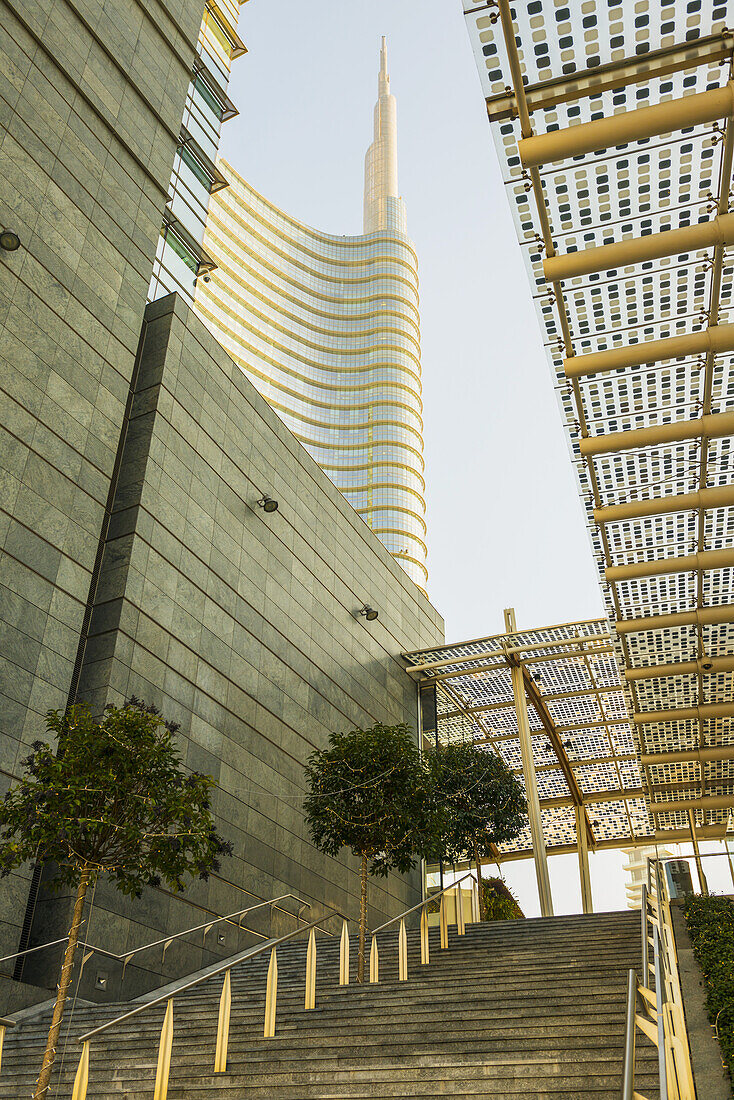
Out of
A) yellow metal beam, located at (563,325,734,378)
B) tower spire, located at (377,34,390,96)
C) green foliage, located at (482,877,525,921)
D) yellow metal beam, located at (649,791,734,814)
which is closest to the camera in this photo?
yellow metal beam, located at (563,325,734,378)

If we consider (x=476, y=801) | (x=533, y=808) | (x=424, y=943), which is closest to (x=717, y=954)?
(x=424, y=943)

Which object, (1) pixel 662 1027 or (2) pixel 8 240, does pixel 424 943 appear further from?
(2) pixel 8 240

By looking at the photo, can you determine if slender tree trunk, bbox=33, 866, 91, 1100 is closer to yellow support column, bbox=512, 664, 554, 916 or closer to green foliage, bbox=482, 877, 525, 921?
green foliage, bbox=482, 877, 525, 921

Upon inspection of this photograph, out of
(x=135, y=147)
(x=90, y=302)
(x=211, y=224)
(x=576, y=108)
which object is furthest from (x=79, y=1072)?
(x=211, y=224)

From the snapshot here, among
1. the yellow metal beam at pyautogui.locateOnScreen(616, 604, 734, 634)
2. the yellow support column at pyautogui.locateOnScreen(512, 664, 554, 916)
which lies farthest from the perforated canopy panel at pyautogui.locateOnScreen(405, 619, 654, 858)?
the yellow metal beam at pyautogui.locateOnScreen(616, 604, 734, 634)

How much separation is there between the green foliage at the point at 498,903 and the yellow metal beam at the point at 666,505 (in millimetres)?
9531

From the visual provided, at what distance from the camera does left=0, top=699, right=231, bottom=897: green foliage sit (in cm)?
823

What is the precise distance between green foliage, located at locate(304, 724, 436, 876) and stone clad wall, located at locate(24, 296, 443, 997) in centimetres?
300

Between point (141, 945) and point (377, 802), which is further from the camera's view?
point (377, 802)

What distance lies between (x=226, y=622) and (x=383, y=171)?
373 feet

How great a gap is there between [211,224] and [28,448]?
155ft

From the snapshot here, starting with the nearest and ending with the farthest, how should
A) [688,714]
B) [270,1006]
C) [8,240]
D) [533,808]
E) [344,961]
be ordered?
1. [270,1006]
2. [344,961]
3. [8,240]
4. [688,714]
5. [533,808]

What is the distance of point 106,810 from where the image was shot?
27.7 ft

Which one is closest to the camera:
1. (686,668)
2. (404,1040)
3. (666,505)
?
(404,1040)
